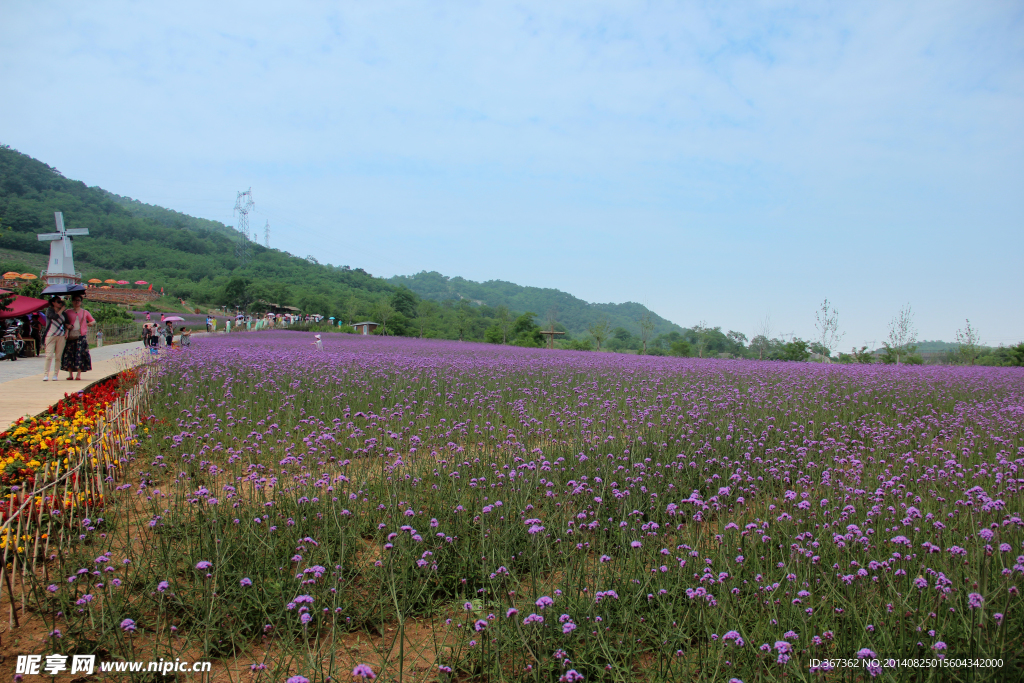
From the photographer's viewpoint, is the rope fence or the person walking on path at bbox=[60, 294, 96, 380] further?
the person walking on path at bbox=[60, 294, 96, 380]

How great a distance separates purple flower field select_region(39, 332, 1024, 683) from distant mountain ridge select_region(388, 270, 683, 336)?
8196cm

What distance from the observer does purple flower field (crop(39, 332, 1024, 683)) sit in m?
2.29

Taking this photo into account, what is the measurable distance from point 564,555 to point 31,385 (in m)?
11.2

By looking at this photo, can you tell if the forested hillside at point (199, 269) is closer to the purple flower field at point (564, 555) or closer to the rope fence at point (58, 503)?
the purple flower field at point (564, 555)

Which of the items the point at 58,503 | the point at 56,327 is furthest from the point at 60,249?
the point at 58,503

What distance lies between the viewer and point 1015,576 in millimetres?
2486

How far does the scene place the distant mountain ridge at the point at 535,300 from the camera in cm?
10182

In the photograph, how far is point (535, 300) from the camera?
387 feet

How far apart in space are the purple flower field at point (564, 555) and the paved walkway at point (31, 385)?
218cm

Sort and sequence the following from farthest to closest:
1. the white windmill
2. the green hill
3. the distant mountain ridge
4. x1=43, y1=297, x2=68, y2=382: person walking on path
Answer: the distant mountain ridge, the green hill, the white windmill, x1=43, y1=297, x2=68, y2=382: person walking on path

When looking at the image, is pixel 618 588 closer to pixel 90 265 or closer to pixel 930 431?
pixel 930 431

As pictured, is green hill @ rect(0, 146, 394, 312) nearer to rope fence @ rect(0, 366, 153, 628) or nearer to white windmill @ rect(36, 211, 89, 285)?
white windmill @ rect(36, 211, 89, 285)

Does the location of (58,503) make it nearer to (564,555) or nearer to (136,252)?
(564,555)

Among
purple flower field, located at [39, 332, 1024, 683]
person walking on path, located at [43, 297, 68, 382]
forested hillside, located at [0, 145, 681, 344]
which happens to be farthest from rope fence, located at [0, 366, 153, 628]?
forested hillside, located at [0, 145, 681, 344]
